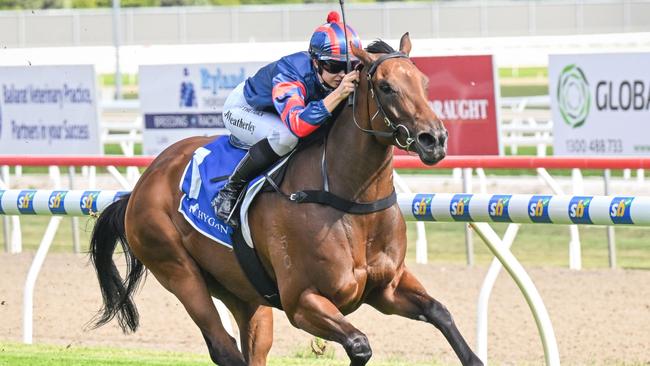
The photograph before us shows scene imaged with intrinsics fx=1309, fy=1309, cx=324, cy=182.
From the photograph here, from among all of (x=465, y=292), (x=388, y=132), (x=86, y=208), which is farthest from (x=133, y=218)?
(x=465, y=292)

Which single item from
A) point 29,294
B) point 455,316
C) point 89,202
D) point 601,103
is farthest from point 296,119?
point 601,103

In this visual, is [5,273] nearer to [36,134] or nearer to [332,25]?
[36,134]

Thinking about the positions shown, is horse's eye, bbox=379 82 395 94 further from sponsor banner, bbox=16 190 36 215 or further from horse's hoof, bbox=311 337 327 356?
sponsor banner, bbox=16 190 36 215

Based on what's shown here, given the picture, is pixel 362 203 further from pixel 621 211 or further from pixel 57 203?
pixel 57 203

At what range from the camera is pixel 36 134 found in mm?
11297

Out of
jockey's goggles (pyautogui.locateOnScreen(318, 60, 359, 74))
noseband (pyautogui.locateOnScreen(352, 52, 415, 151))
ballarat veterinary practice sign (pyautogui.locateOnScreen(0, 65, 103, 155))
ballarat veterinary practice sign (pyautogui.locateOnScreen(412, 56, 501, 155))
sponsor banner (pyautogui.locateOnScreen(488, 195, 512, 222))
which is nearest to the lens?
noseband (pyautogui.locateOnScreen(352, 52, 415, 151))

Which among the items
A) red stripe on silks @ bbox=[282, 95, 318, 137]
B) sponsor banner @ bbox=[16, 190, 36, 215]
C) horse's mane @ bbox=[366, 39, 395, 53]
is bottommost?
sponsor banner @ bbox=[16, 190, 36, 215]

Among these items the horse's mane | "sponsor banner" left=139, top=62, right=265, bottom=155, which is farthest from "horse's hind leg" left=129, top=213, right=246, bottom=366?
"sponsor banner" left=139, top=62, right=265, bottom=155

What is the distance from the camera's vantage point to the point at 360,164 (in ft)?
15.3

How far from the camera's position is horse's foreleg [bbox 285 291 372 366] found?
4.50 meters

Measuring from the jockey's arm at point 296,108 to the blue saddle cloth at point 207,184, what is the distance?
47cm

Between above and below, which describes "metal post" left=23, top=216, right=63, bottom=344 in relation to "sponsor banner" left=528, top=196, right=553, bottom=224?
below

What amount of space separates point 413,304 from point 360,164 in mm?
546

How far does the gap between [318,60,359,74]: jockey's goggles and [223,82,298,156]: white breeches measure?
27cm
